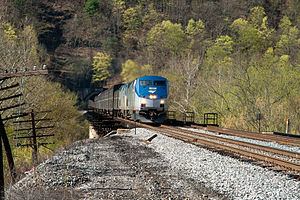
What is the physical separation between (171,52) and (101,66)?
2252cm

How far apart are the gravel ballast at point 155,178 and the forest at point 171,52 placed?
6.19m

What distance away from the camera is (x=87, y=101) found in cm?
A: 9400

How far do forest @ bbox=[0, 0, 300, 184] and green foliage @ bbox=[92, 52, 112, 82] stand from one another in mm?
211

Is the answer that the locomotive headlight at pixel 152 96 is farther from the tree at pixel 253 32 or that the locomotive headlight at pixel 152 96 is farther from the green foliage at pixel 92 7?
the green foliage at pixel 92 7

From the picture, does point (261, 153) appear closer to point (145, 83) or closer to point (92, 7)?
point (145, 83)

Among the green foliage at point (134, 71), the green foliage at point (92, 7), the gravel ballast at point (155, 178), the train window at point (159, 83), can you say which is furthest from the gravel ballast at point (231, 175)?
the green foliage at point (92, 7)

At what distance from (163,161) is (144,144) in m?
5.73

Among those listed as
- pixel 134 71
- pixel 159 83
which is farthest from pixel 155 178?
pixel 134 71

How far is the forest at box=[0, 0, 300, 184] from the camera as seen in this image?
3788 centimetres

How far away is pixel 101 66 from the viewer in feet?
320

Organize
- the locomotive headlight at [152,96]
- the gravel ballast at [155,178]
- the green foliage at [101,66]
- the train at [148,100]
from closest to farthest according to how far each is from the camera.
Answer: the gravel ballast at [155,178], the train at [148,100], the locomotive headlight at [152,96], the green foliage at [101,66]

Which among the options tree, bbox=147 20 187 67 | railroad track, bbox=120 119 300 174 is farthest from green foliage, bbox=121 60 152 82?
railroad track, bbox=120 119 300 174

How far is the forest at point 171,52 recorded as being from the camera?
3788 centimetres

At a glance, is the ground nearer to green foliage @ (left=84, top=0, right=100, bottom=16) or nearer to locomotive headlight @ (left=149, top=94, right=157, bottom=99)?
locomotive headlight @ (left=149, top=94, right=157, bottom=99)
